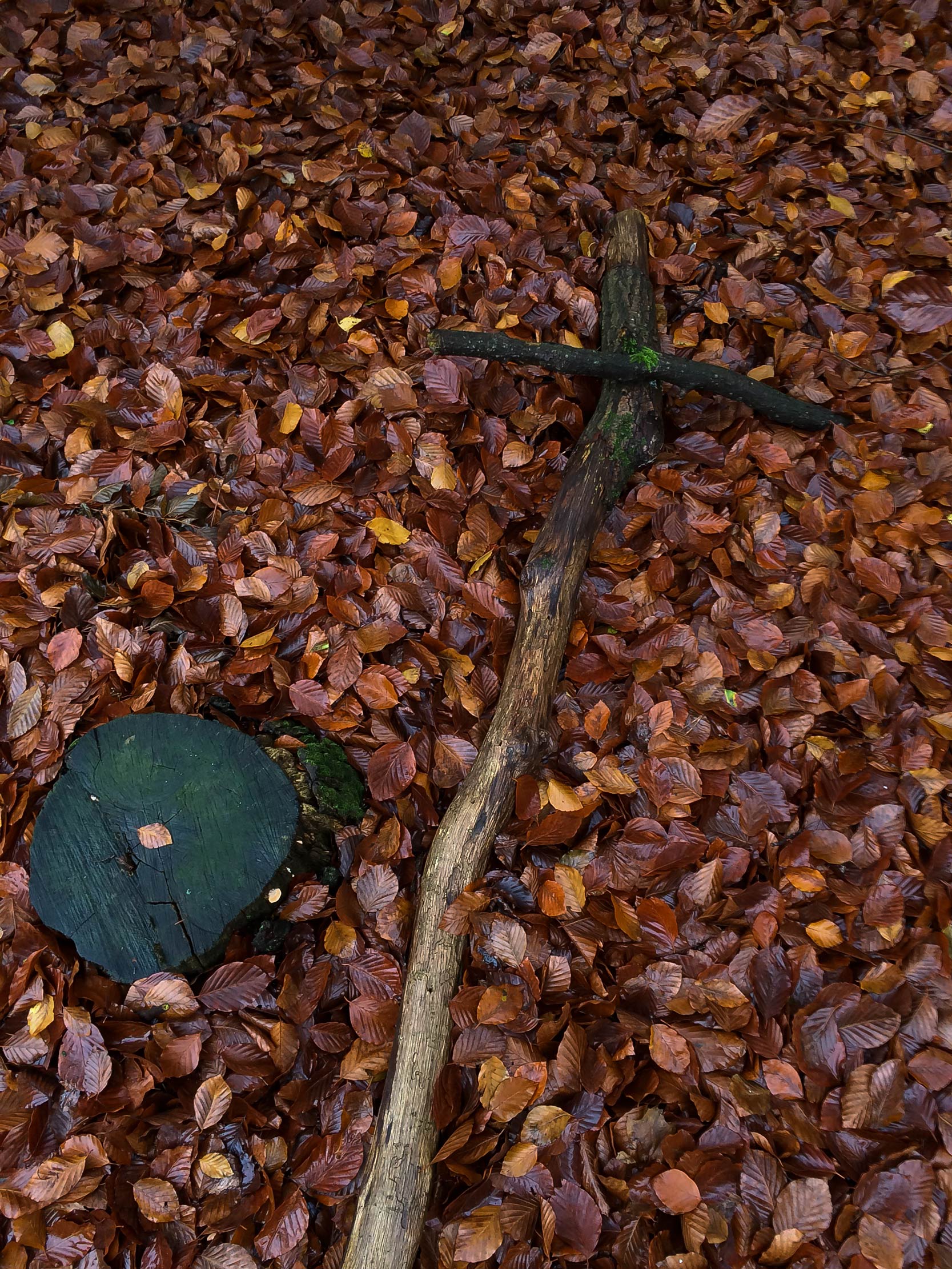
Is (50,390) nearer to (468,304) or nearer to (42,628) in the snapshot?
(42,628)

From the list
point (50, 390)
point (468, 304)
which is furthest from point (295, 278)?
point (50, 390)

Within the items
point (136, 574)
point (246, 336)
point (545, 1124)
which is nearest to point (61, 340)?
point (246, 336)

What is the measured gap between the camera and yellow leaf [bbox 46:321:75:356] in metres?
2.40

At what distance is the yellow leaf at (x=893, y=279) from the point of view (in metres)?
2.50

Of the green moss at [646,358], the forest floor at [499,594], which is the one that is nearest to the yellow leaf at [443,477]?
the forest floor at [499,594]

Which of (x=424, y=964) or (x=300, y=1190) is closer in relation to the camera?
(x=300, y=1190)

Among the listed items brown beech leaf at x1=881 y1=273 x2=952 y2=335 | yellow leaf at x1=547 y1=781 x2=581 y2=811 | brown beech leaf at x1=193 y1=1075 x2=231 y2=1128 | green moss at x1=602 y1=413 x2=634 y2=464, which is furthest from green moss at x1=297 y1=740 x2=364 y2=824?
brown beech leaf at x1=881 y1=273 x2=952 y2=335

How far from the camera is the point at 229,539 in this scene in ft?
6.88

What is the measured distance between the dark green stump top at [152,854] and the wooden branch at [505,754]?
0.39 m

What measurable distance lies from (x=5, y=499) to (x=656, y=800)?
6.27 ft

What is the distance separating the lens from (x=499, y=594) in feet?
7.06

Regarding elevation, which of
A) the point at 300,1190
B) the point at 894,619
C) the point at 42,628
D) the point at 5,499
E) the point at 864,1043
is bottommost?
the point at 300,1190

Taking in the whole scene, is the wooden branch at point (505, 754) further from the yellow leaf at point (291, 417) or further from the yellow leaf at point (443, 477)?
the yellow leaf at point (291, 417)

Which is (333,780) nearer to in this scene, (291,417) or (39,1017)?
(39,1017)
